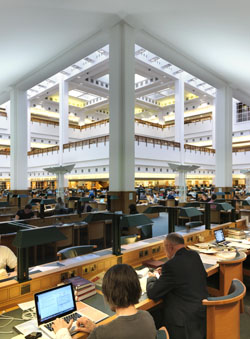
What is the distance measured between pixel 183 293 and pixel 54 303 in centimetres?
117

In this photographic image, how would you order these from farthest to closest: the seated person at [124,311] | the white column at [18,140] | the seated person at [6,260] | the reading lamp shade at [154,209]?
the white column at [18,140]
the reading lamp shade at [154,209]
the seated person at [6,260]
the seated person at [124,311]

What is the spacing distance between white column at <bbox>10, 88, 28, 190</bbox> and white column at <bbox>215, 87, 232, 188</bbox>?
10260 mm

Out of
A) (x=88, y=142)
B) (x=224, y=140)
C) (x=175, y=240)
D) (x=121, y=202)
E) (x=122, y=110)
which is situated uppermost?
(x=88, y=142)

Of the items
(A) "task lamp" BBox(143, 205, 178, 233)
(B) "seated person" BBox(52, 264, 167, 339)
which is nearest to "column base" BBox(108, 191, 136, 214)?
(A) "task lamp" BBox(143, 205, 178, 233)

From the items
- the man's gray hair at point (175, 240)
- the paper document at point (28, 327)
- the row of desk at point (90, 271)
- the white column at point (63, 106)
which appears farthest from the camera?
the white column at point (63, 106)

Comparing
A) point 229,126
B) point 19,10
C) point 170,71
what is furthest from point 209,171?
point 19,10

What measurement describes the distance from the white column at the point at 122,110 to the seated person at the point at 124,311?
6.92 metres

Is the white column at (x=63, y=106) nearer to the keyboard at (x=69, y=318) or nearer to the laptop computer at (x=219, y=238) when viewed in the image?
the laptop computer at (x=219, y=238)

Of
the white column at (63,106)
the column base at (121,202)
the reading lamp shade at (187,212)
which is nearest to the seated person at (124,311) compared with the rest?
the reading lamp shade at (187,212)

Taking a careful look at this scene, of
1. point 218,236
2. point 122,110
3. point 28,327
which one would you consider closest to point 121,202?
point 122,110

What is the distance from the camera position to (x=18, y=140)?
13.7 m

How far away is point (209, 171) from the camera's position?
86.7 feet

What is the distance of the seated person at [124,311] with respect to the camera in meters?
1.46

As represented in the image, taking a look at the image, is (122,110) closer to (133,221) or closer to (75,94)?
(133,221)
